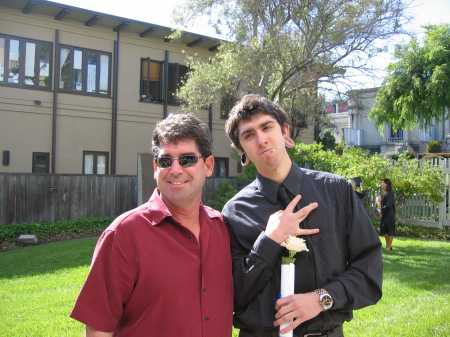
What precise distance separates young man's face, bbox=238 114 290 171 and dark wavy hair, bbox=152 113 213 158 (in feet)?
0.91

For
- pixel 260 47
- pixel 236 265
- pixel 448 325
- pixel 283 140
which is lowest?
pixel 448 325

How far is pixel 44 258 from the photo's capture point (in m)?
10.0

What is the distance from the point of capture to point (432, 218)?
14961mm

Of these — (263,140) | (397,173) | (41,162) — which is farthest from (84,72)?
(263,140)

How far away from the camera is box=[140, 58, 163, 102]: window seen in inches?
768

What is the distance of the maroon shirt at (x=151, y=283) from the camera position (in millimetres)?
2184

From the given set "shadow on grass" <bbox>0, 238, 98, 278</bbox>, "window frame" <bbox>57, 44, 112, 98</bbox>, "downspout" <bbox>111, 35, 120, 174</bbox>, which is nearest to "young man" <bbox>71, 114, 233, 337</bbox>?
"shadow on grass" <bbox>0, 238, 98, 278</bbox>

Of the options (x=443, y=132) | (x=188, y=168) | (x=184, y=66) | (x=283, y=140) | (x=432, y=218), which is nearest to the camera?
(x=188, y=168)

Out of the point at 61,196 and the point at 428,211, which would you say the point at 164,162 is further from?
the point at 428,211

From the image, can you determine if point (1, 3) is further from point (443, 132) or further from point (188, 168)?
point (443, 132)

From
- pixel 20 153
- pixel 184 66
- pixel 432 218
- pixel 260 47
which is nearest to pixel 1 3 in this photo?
pixel 20 153

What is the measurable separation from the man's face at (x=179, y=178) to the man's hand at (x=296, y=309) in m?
0.73

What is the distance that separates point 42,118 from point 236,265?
16.0 m

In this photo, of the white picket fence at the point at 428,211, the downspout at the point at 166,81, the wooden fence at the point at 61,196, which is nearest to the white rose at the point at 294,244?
the white picket fence at the point at 428,211
